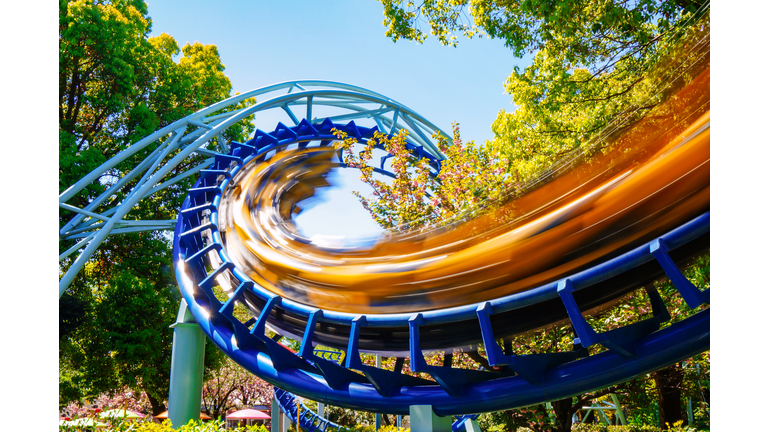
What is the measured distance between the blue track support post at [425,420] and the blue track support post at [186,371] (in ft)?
16.3

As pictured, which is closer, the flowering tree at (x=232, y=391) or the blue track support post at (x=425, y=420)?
the blue track support post at (x=425, y=420)

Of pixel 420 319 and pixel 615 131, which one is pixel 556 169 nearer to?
pixel 615 131

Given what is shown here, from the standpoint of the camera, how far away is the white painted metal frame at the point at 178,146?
1130 cm

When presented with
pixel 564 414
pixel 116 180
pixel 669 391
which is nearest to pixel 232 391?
pixel 116 180

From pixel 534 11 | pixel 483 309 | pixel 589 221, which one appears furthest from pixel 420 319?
pixel 534 11

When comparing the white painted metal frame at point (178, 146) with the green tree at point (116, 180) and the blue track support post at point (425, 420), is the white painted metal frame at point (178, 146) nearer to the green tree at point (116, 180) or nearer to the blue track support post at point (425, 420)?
the green tree at point (116, 180)

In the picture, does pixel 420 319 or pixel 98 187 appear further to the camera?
pixel 98 187

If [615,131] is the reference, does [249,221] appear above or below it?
above

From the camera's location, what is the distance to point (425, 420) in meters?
5.09

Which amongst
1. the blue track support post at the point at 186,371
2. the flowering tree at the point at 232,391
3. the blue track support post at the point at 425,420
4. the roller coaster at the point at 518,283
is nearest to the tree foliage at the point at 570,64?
the roller coaster at the point at 518,283

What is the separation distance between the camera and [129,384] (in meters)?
15.9
